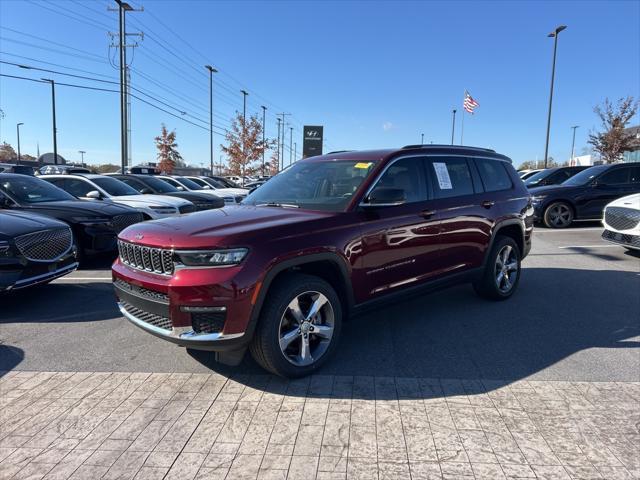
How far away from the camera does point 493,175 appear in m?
5.64

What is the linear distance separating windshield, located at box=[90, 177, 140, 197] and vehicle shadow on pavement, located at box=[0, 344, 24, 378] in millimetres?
6712

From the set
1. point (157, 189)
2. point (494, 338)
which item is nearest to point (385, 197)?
point (494, 338)

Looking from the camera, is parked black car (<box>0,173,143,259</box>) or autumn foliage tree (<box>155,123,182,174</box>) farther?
autumn foliage tree (<box>155,123,182,174</box>)

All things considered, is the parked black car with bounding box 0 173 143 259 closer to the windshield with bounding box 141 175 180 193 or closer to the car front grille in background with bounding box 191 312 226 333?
the car front grille in background with bounding box 191 312 226 333

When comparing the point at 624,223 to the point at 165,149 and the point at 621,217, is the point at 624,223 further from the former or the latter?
the point at 165,149

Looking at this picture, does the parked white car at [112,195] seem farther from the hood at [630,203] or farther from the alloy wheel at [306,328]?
the hood at [630,203]

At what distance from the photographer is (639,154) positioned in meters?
37.5

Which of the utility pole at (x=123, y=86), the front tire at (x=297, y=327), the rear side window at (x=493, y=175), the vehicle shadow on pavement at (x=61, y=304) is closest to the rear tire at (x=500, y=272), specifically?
the rear side window at (x=493, y=175)

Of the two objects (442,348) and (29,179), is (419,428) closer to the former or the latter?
(442,348)

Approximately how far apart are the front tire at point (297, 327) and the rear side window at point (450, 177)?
74.6 inches

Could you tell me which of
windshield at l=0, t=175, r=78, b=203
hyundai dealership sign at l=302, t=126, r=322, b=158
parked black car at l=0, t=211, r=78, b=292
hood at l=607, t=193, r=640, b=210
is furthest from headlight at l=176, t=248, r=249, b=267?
hyundai dealership sign at l=302, t=126, r=322, b=158

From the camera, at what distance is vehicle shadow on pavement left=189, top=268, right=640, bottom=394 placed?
377cm

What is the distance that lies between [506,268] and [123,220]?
20.9ft

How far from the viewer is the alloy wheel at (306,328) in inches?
135
